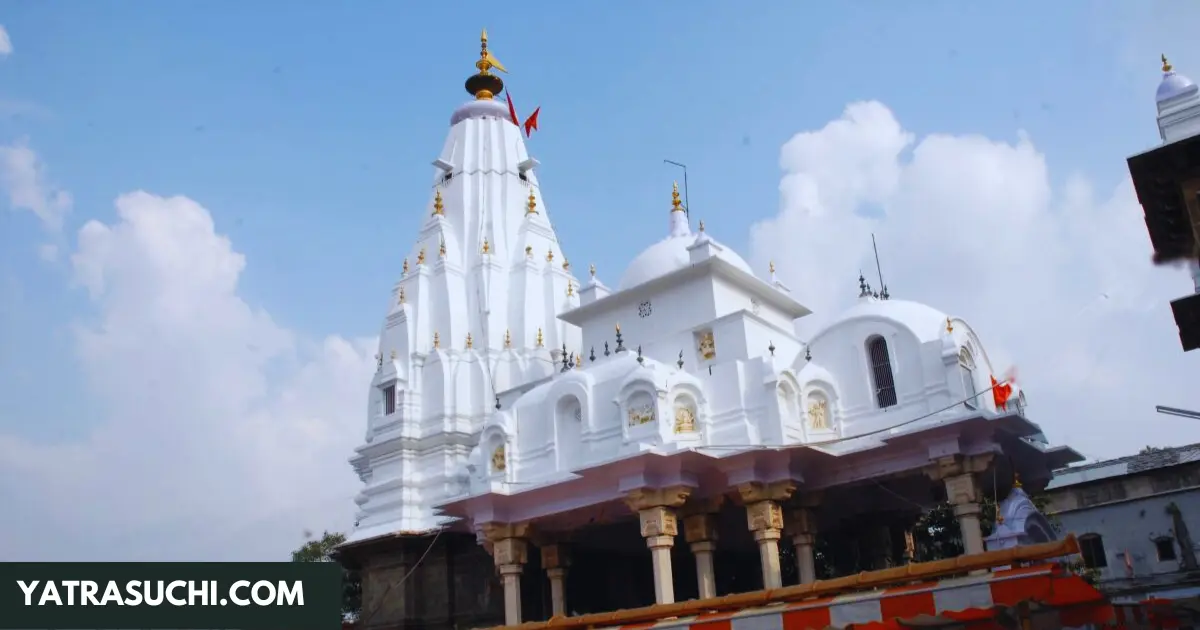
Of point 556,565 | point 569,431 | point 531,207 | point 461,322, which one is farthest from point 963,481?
point 531,207

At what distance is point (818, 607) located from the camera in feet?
30.1

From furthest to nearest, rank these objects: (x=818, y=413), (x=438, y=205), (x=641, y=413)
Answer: (x=438, y=205)
(x=641, y=413)
(x=818, y=413)

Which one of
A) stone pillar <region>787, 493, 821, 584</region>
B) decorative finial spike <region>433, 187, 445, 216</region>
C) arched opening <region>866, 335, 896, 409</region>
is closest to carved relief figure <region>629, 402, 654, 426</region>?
stone pillar <region>787, 493, 821, 584</region>

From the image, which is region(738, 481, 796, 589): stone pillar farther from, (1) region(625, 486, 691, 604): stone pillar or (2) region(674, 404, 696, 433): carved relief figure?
(2) region(674, 404, 696, 433): carved relief figure

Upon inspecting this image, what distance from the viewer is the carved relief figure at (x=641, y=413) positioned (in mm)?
19328

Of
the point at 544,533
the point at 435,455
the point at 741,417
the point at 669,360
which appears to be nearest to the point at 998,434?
the point at 741,417

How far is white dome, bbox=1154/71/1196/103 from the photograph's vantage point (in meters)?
15.4

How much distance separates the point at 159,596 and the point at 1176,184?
17305 millimetres

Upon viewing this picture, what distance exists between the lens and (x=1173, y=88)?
1561cm

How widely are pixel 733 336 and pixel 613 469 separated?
435cm

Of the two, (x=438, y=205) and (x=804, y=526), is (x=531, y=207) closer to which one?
(x=438, y=205)

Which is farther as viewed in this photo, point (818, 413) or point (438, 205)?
point (438, 205)

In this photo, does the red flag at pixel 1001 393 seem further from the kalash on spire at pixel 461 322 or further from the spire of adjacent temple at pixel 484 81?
the spire of adjacent temple at pixel 484 81

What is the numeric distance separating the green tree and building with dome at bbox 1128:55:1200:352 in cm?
2913
